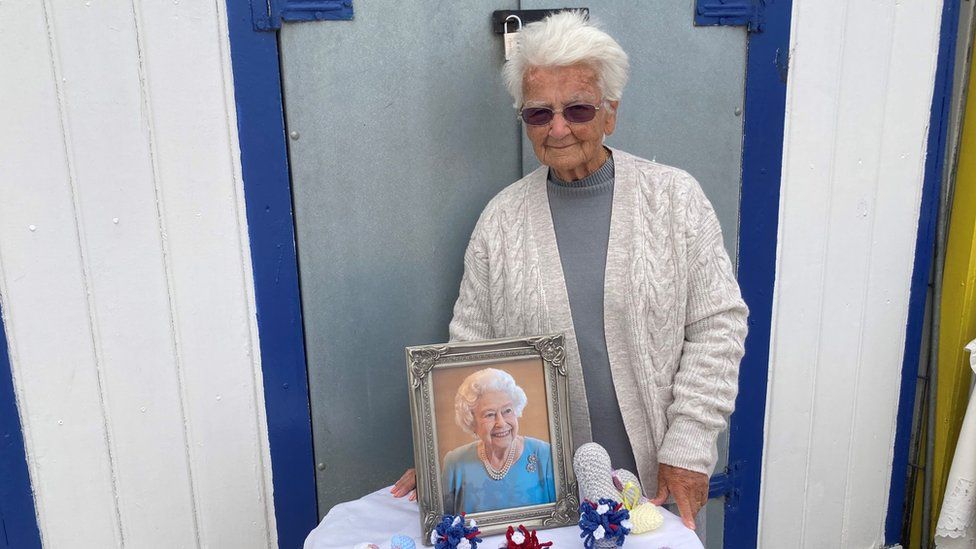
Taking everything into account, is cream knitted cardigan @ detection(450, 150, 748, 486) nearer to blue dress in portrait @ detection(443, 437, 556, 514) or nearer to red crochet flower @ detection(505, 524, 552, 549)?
blue dress in portrait @ detection(443, 437, 556, 514)

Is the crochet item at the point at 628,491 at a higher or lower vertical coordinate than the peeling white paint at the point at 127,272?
lower

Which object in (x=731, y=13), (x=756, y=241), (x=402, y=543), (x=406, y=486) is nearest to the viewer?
(x=402, y=543)

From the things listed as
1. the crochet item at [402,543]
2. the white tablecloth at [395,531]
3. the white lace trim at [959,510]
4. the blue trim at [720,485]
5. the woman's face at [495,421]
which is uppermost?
the woman's face at [495,421]

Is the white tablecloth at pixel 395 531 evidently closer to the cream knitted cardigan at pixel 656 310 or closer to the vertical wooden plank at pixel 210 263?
the cream knitted cardigan at pixel 656 310

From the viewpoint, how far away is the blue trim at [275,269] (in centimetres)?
157

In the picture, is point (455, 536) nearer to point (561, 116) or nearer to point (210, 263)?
point (561, 116)

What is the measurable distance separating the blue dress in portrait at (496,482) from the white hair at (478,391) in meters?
0.05

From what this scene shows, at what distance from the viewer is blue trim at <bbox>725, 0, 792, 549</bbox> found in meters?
1.86

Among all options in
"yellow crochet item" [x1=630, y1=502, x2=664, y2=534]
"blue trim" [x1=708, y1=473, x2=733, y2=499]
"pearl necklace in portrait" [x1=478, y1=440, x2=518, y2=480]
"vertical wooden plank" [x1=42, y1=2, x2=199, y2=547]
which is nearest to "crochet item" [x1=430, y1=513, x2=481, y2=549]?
"pearl necklace in portrait" [x1=478, y1=440, x2=518, y2=480]

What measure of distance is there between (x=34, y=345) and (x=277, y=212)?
2.01 ft

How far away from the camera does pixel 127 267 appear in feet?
Result: 5.15

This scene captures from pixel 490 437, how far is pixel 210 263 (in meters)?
0.84

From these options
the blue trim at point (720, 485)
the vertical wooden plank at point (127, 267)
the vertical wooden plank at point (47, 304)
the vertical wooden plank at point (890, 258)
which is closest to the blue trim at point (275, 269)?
the vertical wooden plank at point (127, 267)

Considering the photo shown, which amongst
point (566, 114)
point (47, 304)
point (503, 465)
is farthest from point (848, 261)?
point (47, 304)
